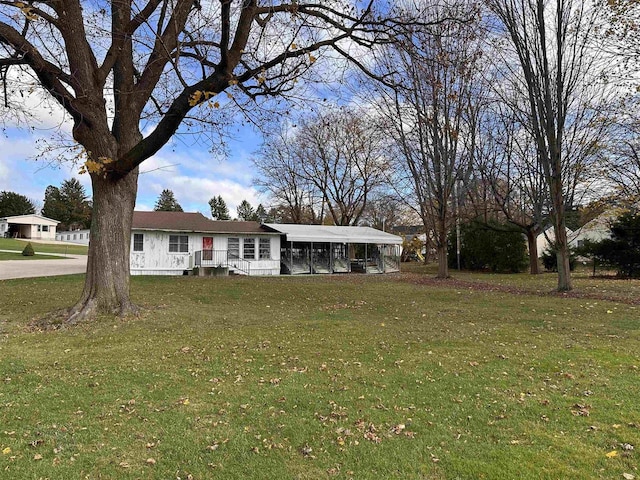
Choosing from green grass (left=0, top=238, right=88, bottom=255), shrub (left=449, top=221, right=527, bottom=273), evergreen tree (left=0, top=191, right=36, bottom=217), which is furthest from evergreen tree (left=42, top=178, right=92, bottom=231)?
shrub (left=449, top=221, right=527, bottom=273)

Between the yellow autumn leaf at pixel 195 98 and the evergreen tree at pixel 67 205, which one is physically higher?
the evergreen tree at pixel 67 205

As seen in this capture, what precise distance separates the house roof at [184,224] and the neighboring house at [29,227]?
51.7 metres

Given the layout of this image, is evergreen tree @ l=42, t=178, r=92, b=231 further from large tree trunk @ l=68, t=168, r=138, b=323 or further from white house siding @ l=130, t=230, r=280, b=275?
large tree trunk @ l=68, t=168, r=138, b=323

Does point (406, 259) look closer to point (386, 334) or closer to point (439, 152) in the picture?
point (439, 152)

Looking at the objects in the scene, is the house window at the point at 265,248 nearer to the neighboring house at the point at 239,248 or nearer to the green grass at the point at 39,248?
the neighboring house at the point at 239,248

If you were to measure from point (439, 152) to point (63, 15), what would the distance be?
1653 centimetres

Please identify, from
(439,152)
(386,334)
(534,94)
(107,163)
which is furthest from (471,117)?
(107,163)

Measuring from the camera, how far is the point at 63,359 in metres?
5.57

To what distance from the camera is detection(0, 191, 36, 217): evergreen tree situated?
7138 cm

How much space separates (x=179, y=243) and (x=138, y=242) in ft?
7.01

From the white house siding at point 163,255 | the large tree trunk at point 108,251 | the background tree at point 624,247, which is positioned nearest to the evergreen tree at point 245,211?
the white house siding at point 163,255

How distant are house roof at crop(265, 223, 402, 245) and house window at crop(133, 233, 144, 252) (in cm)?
779

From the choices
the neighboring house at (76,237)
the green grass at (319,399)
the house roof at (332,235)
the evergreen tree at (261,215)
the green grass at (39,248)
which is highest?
the evergreen tree at (261,215)

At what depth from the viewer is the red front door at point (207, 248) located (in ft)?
76.5
